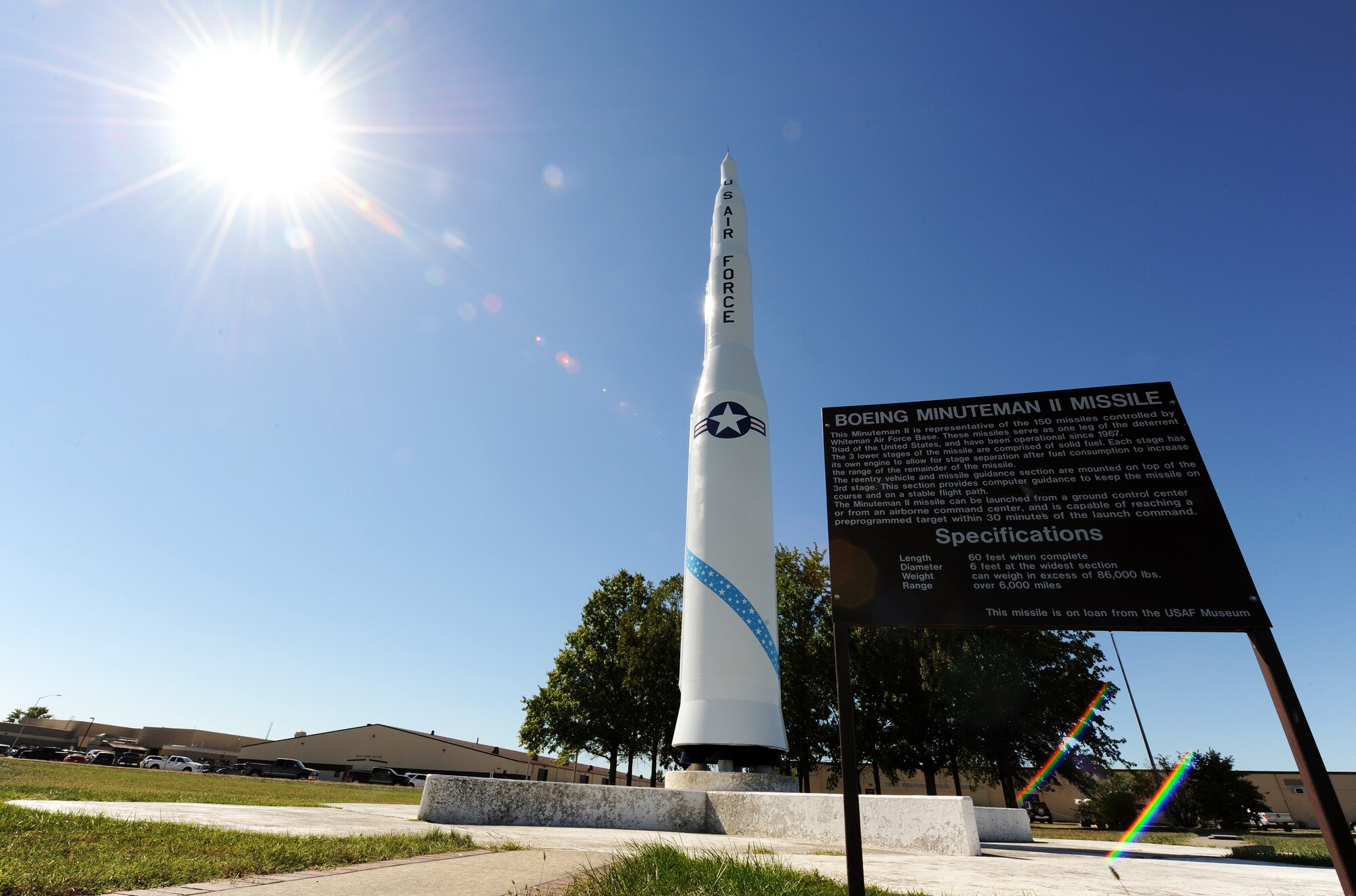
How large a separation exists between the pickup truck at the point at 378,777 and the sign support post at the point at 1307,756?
58.7 meters

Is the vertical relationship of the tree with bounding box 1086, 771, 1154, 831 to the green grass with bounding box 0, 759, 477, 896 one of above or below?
above

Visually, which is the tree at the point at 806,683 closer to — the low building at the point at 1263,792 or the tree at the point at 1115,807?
the tree at the point at 1115,807

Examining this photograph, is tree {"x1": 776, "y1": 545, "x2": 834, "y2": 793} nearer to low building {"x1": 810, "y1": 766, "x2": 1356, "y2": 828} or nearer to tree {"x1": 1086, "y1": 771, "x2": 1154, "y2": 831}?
tree {"x1": 1086, "y1": 771, "x2": 1154, "y2": 831}

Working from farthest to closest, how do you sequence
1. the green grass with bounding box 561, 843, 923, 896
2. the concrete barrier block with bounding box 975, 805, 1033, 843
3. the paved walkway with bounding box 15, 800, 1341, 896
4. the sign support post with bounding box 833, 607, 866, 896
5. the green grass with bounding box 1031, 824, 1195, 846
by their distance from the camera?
the green grass with bounding box 1031, 824, 1195, 846 < the concrete barrier block with bounding box 975, 805, 1033, 843 < the sign support post with bounding box 833, 607, 866, 896 < the paved walkway with bounding box 15, 800, 1341, 896 < the green grass with bounding box 561, 843, 923, 896

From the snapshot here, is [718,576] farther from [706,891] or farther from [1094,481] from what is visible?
[706,891]

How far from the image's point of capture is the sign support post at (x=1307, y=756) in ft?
15.9

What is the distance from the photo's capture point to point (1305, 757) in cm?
538

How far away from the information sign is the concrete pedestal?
20.3 ft

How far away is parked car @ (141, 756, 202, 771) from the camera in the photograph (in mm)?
47656

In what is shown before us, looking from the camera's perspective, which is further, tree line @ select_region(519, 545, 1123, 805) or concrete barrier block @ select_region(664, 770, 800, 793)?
tree line @ select_region(519, 545, 1123, 805)

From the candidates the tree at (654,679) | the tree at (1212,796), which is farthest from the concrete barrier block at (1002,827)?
the tree at (1212,796)

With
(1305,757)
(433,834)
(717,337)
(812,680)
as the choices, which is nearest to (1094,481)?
(1305,757)

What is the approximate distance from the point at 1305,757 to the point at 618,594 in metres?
36.4

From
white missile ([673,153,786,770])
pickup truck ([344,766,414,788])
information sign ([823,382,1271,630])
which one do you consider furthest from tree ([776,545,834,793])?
pickup truck ([344,766,414,788])
